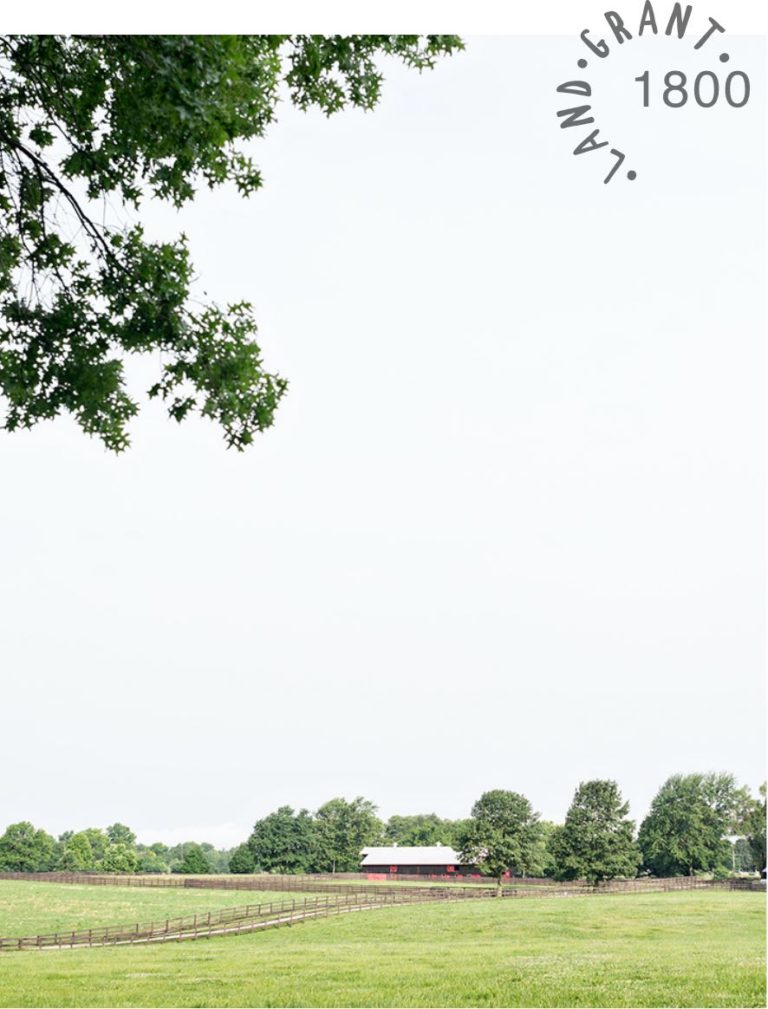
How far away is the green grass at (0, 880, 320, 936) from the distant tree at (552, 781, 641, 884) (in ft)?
66.8

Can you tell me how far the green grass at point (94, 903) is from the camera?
1794 inches

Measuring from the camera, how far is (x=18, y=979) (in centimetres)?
1864

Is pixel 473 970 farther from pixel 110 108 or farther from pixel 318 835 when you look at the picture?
pixel 318 835

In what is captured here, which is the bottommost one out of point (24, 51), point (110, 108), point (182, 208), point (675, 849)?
point (675, 849)

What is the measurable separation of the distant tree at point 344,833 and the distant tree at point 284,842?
A: 1.79 m

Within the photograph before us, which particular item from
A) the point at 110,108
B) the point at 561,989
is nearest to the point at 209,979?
the point at 561,989

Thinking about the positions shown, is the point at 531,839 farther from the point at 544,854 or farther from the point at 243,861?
the point at 243,861

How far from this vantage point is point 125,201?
29.5 ft

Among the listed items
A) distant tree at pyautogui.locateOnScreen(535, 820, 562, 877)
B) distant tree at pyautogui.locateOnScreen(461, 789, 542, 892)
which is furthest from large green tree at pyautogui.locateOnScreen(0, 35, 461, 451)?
distant tree at pyautogui.locateOnScreen(535, 820, 562, 877)

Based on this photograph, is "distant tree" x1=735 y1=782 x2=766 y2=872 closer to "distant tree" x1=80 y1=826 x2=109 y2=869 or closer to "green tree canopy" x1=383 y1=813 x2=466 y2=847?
"green tree canopy" x1=383 y1=813 x2=466 y2=847

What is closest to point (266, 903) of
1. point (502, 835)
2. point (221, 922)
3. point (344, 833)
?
point (221, 922)

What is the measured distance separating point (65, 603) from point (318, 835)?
34237mm

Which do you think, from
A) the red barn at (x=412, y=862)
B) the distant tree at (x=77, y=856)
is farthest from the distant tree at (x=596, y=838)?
the distant tree at (x=77, y=856)

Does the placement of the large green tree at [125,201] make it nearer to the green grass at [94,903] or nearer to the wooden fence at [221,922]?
the wooden fence at [221,922]
